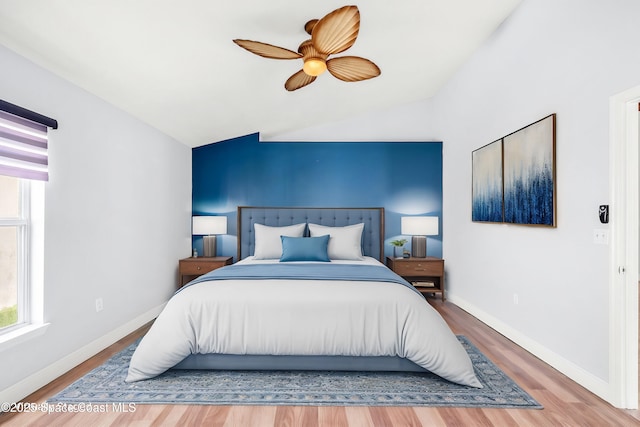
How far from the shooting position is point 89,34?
2.10m

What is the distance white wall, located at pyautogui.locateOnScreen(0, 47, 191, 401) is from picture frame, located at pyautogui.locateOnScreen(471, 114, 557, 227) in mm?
3648

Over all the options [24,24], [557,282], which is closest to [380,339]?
[557,282]

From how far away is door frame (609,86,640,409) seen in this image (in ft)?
6.49

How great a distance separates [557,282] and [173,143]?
4286mm

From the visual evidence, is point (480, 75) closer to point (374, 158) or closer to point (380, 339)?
point (374, 158)

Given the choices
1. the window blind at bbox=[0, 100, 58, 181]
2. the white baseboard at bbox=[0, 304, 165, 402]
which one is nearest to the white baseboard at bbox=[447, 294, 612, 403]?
the white baseboard at bbox=[0, 304, 165, 402]

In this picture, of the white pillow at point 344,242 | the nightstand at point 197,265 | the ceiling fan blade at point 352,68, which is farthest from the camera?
the nightstand at point 197,265

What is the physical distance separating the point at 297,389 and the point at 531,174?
2.51 m

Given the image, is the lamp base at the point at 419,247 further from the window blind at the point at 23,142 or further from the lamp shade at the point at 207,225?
the window blind at the point at 23,142

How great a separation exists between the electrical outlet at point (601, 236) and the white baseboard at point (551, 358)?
2.81ft

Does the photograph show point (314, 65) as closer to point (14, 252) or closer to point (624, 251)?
point (624, 251)

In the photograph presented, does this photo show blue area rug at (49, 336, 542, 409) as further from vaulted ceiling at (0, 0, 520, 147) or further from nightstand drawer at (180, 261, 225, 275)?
vaulted ceiling at (0, 0, 520, 147)

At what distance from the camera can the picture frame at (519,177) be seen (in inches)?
103

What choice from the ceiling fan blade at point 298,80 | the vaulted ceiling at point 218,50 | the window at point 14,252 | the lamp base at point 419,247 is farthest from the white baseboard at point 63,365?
the lamp base at point 419,247
